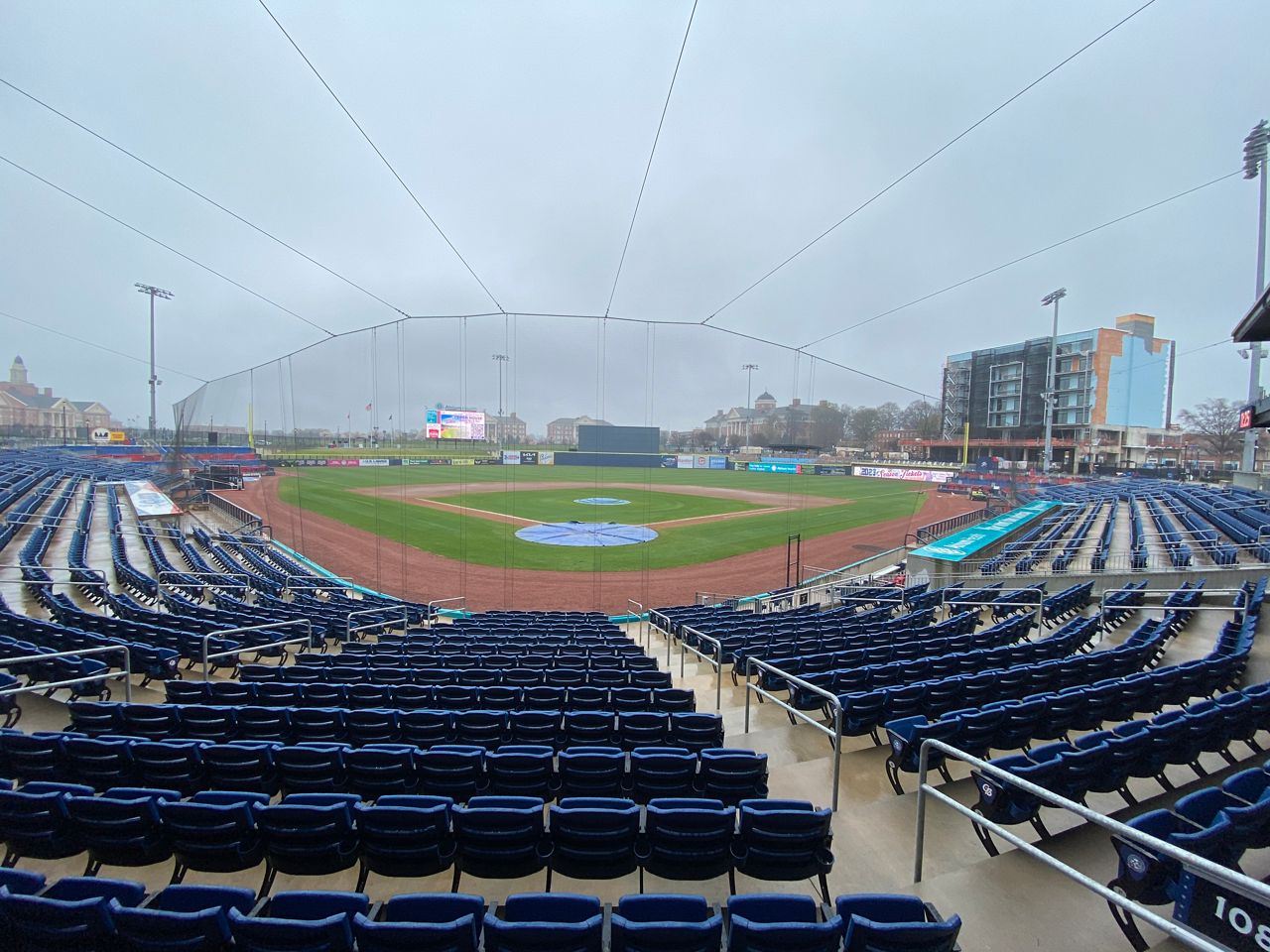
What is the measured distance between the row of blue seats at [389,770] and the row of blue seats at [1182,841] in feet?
7.73

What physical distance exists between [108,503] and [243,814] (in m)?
39.0

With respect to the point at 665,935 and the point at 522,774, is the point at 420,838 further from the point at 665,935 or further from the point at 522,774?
the point at 665,935

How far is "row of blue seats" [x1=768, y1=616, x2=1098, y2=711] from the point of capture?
23.6ft

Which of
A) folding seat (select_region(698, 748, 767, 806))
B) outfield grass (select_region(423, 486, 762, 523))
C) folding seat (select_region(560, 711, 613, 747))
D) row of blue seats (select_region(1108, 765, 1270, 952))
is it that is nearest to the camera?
row of blue seats (select_region(1108, 765, 1270, 952))

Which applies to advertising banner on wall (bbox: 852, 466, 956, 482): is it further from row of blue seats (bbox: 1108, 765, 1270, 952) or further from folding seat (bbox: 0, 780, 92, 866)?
folding seat (bbox: 0, 780, 92, 866)

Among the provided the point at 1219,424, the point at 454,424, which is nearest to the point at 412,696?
the point at 454,424

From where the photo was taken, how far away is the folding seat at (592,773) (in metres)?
4.64

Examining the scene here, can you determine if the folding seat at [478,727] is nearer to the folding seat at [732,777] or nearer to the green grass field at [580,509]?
the folding seat at [732,777]

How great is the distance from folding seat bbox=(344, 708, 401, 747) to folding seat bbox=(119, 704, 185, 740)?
5.88 ft

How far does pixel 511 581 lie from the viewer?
21078 millimetres

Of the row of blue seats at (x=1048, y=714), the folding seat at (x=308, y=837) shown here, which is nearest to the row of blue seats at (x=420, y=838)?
the folding seat at (x=308, y=837)

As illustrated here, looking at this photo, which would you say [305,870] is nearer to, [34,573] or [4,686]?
[4,686]

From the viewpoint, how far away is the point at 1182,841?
323cm

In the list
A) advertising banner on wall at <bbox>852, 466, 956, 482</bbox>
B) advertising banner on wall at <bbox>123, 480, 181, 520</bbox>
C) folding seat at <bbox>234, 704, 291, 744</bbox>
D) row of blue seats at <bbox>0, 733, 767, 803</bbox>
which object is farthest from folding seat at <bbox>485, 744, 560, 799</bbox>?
advertising banner on wall at <bbox>852, 466, 956, 482</bbox>
